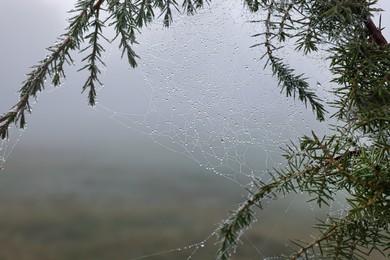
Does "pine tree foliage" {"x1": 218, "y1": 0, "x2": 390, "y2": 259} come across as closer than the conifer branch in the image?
Yes

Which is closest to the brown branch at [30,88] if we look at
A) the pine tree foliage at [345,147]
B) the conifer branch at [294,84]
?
the pine tree foliage at [345,147]

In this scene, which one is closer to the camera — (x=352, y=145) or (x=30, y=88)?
(x=352, y=145)

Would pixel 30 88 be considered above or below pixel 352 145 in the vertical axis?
above

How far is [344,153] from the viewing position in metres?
0.71

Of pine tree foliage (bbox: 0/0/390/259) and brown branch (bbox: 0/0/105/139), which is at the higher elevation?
brown branch (bbox: 0/0/105/139)

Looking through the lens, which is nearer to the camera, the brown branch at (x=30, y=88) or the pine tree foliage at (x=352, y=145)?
the pine tree foliage at (x=352, y=145)

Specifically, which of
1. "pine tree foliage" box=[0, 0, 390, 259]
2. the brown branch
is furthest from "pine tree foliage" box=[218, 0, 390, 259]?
the brown branch

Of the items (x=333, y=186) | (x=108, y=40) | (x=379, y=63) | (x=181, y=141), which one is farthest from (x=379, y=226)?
(x=181, y=141)

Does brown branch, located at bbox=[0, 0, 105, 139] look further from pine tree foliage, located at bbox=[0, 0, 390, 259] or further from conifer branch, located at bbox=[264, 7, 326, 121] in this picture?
conifer branch, located at bbox=[264, 7, 326, 121]

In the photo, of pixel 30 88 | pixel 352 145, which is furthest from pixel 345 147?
pixel 30 88

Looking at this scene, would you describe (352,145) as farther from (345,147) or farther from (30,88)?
(30,88)

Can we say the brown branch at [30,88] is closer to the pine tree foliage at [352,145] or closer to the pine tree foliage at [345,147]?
the pine tree foliage at [345,147]

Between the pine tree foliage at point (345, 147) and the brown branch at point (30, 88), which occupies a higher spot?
the brown branch at point (30, 88)

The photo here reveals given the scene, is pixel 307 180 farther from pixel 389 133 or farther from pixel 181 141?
pixel 181 141
